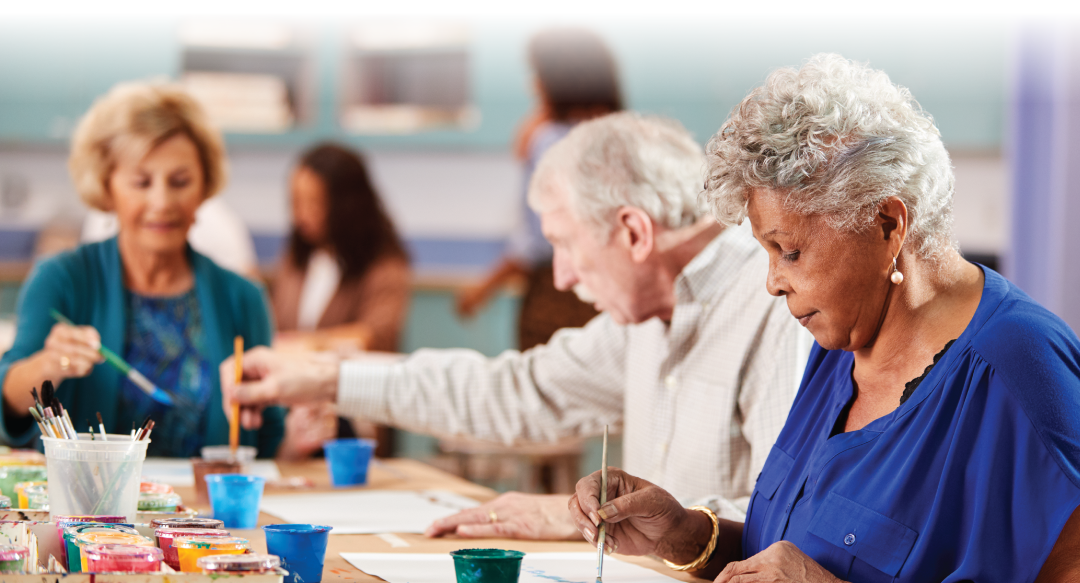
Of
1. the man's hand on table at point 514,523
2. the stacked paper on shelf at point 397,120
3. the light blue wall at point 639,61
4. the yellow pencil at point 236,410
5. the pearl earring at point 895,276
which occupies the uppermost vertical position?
the light blue wall at point 639,61

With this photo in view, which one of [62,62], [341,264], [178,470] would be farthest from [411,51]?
[178,470]

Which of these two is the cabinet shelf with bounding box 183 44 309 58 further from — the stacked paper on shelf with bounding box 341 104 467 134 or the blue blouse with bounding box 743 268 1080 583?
the blue blouse with bounding box 743 268 1080 583

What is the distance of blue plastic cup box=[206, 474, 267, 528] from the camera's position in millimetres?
1302

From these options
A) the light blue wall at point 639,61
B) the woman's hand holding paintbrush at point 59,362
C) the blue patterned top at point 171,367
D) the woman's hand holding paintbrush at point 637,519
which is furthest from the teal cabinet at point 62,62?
the woman's hand holding paintbrush at point 637,519

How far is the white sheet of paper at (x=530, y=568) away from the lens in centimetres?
111

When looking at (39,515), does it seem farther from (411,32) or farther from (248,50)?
(248,50)

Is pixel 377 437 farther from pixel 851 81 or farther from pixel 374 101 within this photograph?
pixel 851 81

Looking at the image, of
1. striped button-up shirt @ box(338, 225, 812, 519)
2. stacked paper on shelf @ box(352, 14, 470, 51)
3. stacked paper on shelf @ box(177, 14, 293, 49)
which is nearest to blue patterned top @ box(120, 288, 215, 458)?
striped button-up shirt @ box(338, 225, 812, 519)

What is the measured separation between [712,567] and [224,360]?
1116 millimetres

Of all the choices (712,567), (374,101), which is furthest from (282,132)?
(712,567)

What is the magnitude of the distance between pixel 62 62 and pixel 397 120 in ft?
4.96

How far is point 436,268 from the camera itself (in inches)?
203

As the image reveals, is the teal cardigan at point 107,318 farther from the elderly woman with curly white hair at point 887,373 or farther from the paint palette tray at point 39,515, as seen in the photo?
the elderly woman with curly white hair at point 887,373

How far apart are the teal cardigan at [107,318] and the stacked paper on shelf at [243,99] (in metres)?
3.06
